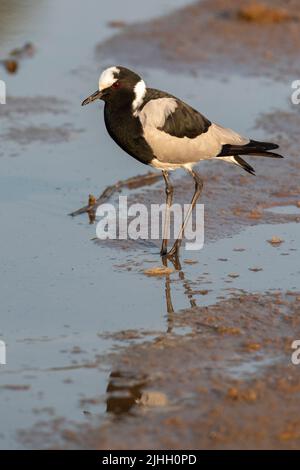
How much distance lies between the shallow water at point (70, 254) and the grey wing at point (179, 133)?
622 millimetres

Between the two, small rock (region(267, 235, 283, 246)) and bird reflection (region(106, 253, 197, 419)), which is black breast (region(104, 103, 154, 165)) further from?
bird reflection (region(106, 253, 197, 419))

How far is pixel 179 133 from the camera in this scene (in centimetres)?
724

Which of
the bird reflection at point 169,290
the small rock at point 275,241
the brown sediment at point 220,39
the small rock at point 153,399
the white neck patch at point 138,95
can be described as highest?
the brown sediment at point 220,39

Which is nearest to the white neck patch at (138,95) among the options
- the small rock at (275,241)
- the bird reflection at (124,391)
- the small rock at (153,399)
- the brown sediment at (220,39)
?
the small rock at (275,241)

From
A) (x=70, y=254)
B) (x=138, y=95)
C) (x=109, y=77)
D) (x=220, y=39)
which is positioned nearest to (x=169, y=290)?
(x=70, y=254)

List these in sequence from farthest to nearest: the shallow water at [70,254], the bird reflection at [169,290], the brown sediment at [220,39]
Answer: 1. the brown sediment at [220,39]
2. the bird reflection at [169,290]
3. the shallow water at [70,254]

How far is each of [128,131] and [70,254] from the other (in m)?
0.88

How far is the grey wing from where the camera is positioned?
709 cm

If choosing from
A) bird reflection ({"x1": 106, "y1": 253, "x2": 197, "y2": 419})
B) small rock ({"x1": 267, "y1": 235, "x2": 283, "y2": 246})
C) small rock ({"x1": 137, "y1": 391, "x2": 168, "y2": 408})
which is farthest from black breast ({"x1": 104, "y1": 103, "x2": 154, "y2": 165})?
small rock ({"x1": 137, "y1": 391, "x2": 168, "y2": 408})

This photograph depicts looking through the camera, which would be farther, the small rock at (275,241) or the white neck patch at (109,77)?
the small rock at (275,241)

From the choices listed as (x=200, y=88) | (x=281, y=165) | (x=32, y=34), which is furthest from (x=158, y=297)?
(x=32, y=34)

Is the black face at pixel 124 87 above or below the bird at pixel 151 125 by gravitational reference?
above

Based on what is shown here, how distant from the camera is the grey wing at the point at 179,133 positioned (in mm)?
7094

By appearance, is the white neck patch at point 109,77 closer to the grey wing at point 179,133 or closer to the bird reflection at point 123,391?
the grey wing at point 179,133
